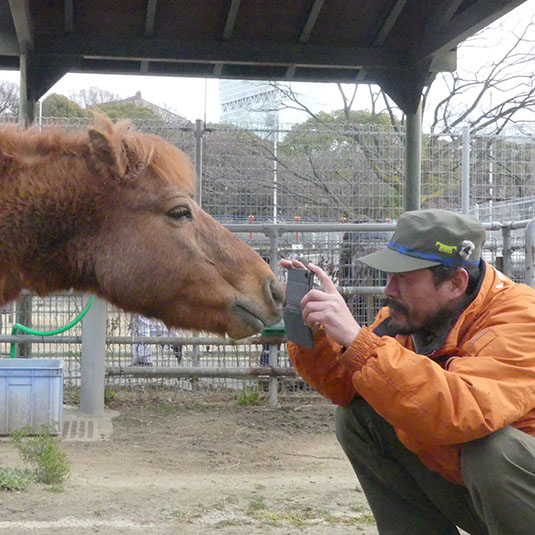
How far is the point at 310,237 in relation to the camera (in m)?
7.75

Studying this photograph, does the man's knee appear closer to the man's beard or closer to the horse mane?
the man's beard

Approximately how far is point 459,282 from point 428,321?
186 millimetres

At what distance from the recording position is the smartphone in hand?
2.68 m

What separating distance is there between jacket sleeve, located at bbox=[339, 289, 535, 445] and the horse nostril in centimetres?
81

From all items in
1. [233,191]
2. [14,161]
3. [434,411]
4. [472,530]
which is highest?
[233,191]

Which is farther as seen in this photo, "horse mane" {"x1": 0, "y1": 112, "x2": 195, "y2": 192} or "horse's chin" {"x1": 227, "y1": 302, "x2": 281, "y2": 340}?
"horse's chin" {"x1": 227, "y1": 302, "x2": 281, "y2": 340}

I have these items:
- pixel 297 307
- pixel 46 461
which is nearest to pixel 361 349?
pixel 297 307

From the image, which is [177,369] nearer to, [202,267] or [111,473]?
[111,473]

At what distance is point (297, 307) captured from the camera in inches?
106

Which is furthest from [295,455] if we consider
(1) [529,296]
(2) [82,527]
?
(1) [529,296]

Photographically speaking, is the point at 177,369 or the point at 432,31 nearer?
the point at 432,31

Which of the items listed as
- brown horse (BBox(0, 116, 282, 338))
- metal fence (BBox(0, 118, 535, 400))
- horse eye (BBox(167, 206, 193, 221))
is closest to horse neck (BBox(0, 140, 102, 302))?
brown horse (BBox(0, 116, 282, 338))

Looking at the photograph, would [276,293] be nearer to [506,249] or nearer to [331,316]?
[331,316]

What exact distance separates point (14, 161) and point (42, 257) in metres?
0.41
